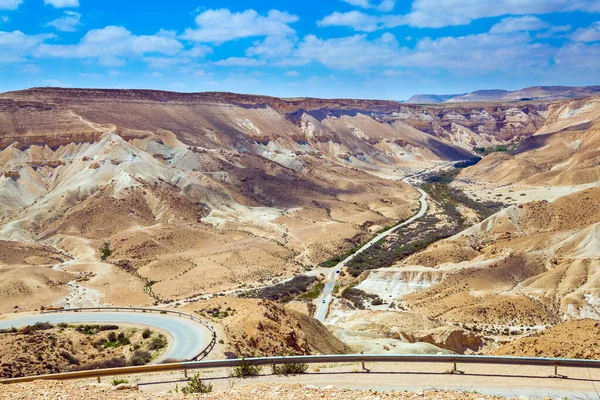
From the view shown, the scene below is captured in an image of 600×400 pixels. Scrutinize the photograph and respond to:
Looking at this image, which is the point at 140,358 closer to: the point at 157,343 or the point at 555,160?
the point at 157,343

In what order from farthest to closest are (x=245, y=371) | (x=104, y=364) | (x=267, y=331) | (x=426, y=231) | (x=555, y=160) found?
(x=555, y=160), (x=426, y=231), (x=267, y=331), (x=104, y=364), (x=245, y=371)

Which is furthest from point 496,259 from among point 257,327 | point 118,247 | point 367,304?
point 118,247

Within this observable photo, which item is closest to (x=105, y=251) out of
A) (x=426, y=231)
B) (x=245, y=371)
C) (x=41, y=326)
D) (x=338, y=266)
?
(x=338, y=266)

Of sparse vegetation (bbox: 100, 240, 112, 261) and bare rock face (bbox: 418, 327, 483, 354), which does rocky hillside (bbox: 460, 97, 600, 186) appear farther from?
sparse vegetation (bbox: 100, 240, 112, 261)

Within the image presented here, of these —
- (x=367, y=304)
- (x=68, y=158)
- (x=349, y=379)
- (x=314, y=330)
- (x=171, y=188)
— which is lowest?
(x=367, y=304)

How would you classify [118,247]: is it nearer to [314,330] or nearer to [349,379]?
[314,330]

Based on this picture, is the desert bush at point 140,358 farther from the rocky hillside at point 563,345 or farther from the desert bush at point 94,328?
the rocky hillside at point 563,345
